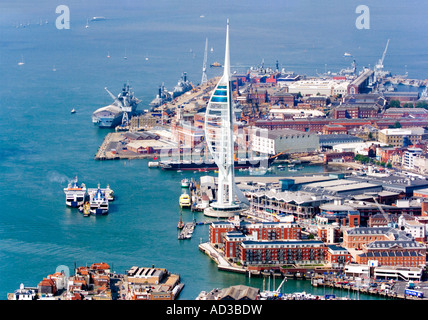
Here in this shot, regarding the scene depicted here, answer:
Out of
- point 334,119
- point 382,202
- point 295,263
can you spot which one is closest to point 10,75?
point 334,119

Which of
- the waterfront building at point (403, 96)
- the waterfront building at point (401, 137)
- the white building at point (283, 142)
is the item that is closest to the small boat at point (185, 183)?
the white building at point (283, 142)

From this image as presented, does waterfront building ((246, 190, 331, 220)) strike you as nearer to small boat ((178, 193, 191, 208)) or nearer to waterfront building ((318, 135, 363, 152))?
small boat ((178, 193, 191, 208))

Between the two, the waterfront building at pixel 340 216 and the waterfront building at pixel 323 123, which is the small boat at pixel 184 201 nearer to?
the waterfront building at pixel 340 216

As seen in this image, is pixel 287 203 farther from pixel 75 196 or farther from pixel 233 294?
pixel 233 294

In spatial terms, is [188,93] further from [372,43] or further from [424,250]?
[424,250]

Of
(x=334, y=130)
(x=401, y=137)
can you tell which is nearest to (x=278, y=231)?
(x=401, y=137)

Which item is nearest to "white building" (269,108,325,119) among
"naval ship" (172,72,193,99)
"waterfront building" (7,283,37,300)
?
"naval ship" (172,72,193,99)
